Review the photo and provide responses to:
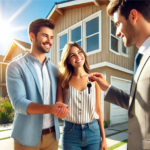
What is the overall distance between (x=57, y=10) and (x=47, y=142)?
753 cm

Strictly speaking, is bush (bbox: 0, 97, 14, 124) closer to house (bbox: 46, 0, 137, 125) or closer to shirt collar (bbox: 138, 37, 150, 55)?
house (bbox: 46, 0, 137, 125)

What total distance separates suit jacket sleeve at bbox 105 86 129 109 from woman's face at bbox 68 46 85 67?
24.3 inches

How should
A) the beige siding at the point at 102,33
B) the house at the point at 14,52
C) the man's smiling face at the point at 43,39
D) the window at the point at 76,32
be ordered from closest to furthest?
the man's smiling face at the point at 43,39 < the beige siding at the point at 102,33 < the window at the point at 76,32 < the house at the point at 14,52

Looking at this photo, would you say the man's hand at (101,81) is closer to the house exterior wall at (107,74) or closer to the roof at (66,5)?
the house exterior wall at (107,74)

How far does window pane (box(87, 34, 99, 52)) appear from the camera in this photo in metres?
6.44

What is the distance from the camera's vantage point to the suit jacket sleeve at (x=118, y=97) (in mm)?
1472

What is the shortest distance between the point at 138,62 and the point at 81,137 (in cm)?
104

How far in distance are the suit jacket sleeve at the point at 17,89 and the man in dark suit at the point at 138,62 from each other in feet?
3.15

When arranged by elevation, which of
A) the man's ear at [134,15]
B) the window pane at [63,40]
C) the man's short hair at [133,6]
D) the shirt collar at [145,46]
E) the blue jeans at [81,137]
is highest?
the window pane at [63,40]

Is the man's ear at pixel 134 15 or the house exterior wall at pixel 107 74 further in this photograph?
the house exterior wall at pixel 107 74

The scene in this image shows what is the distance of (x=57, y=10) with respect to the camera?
783 cm

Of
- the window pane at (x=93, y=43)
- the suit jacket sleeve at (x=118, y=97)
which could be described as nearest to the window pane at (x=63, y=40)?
the window pane at (x=93, y=43)

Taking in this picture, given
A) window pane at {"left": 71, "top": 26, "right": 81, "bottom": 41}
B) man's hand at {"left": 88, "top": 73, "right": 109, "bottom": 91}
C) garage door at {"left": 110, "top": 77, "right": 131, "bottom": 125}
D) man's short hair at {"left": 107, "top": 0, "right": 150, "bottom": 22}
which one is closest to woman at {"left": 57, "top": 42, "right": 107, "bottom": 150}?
man's hand at {"left": 88, "top": 73, "right": 109, "bottom": 91}

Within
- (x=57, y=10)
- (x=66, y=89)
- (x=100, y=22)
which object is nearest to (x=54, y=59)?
(x=57, y=10)
